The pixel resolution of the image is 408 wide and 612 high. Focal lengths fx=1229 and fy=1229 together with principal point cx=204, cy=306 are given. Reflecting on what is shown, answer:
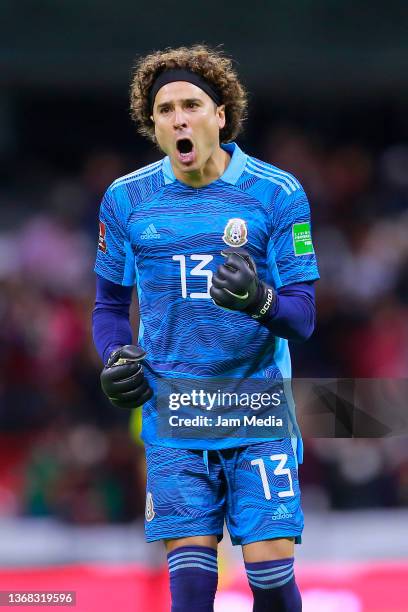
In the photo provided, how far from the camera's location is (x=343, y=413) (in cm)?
426

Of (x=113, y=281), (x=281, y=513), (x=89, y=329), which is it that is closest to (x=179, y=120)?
(x=113, y=281)

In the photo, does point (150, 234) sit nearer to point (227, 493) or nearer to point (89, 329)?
point (227, 493)

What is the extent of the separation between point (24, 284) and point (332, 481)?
257cm

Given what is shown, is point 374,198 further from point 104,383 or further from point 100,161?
point 104,383

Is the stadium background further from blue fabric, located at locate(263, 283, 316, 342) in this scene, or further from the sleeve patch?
the sleeve patch

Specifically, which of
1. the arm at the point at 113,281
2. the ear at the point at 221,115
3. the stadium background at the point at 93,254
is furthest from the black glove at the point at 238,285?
the stadium background at the point at 93,254

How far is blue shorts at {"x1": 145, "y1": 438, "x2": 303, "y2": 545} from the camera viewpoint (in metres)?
3.69

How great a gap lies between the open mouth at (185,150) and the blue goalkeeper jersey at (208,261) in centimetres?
13

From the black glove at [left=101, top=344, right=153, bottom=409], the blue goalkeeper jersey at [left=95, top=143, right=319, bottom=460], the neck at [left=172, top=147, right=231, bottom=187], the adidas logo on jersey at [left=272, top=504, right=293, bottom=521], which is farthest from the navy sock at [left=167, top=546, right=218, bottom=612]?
the neck at [left=172, top=147, right=231, bottom=187]

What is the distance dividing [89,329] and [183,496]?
4556 mm

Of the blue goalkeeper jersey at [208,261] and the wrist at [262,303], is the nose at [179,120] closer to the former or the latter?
the blue goalkeeper jersey at [208,261]

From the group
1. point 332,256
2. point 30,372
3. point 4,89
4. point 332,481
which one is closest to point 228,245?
point 332,481

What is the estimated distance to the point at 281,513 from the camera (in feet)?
12.1

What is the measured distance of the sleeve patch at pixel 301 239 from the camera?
3791 mm
